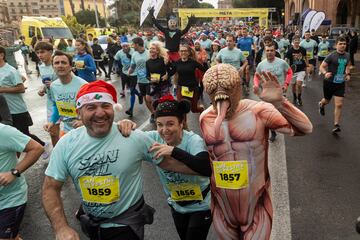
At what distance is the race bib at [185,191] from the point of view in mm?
2666

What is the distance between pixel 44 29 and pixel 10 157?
23971 mm

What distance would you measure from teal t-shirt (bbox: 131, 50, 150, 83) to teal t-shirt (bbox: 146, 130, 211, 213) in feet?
20.2

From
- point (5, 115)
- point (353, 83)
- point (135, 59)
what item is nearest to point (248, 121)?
point (5, 115)

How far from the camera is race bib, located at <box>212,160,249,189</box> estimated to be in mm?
2281

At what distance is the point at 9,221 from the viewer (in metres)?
2.80

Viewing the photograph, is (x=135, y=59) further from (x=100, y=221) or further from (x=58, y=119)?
(x=100, y=221)

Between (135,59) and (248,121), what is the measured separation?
23.0 ft

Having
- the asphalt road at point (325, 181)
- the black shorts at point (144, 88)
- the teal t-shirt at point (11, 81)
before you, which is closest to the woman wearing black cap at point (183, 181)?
the asphalt road at point (325, 181)

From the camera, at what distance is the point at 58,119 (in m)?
5.23

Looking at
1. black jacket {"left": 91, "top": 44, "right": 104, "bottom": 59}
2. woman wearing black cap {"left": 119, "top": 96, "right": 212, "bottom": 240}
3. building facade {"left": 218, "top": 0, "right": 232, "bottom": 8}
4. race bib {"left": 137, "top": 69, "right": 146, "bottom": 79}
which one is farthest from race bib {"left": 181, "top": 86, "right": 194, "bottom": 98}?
building facade {"left": 218, "top": 0, "right": 232, "bottom": 8}

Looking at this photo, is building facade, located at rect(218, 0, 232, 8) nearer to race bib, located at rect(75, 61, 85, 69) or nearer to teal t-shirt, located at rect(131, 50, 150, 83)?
teal t-shirt, located at rect(131, 50, 150, 83)

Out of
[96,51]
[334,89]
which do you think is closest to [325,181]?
[334,89]

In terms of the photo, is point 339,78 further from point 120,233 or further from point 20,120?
point 120,233

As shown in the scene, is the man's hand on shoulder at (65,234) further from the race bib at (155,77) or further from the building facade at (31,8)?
the building facade at (31,8)
